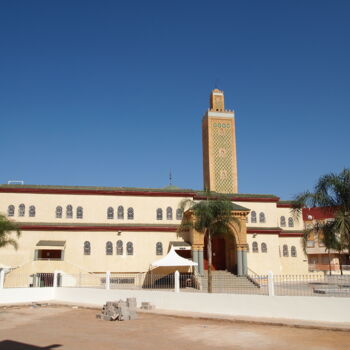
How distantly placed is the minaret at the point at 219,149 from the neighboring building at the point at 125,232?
6.31 metres

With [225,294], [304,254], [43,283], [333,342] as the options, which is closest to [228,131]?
[304,254]

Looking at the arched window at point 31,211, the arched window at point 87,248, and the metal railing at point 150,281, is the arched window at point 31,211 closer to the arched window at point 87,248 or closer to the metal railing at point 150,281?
the arched window at point 87,248

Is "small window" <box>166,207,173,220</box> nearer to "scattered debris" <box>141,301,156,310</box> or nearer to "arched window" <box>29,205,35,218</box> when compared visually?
"arched window" <box>29,205,35,218</box>

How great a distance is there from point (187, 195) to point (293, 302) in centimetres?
1891

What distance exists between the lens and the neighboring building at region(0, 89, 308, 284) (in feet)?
102

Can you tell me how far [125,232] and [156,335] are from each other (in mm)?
19168

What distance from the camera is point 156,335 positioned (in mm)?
13875

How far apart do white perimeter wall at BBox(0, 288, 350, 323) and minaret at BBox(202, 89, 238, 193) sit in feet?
65.8

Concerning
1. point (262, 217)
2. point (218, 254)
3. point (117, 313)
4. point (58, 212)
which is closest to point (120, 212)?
point (58, 212)

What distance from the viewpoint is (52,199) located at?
1296 inches

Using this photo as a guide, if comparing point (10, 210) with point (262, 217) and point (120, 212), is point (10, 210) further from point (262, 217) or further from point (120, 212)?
point (262, 217)

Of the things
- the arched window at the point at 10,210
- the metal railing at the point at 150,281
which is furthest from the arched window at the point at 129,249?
the arched window at the point at 10,210

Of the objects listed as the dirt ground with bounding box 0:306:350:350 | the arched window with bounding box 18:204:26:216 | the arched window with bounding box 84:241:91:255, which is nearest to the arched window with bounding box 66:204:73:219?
the arched window with bounding box 84:241:91:255

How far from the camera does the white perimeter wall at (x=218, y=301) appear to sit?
50.9 ft
